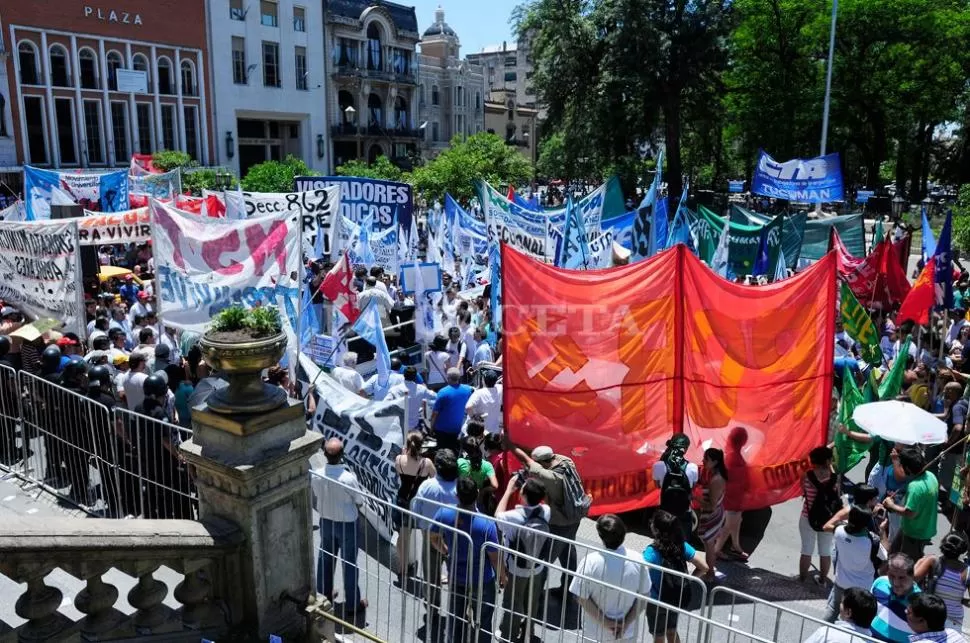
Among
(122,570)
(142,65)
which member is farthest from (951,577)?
(142,65)

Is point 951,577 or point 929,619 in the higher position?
point 929,619

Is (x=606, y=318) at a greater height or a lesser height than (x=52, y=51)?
lesser

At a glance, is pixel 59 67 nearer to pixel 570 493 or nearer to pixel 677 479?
pixel 570 493

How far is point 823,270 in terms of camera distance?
780 centimetres

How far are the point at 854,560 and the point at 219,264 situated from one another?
24.9 feet

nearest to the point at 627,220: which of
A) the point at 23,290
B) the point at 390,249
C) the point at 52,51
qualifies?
the point at 390,249

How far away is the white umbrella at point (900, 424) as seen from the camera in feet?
21.8

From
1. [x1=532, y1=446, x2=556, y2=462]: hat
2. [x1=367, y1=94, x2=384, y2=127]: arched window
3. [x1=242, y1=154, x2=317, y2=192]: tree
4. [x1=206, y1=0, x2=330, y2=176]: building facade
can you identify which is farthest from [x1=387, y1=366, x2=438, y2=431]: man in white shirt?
[x1=367, y1=94, x2=384, y2=127]: arched window

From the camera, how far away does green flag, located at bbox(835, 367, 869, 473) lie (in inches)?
334

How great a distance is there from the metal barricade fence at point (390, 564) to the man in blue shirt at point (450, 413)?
2453mm

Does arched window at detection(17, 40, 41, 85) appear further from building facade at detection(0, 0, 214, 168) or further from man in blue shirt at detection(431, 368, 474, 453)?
man in blue shirt at detection(431, 368, 474, 453)

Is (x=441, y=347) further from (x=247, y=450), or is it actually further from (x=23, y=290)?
(x=247, y=450)

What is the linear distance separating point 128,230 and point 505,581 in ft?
33.3

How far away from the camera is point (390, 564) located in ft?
18.1
